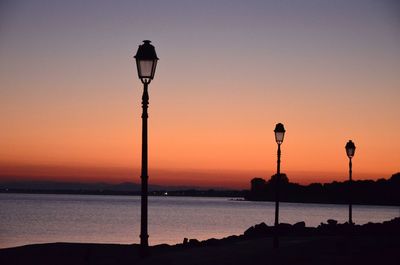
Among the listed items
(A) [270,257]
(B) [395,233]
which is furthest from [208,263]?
(B) [395,233]

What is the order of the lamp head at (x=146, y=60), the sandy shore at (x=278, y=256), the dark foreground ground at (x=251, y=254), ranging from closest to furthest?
the lamp head at (x=146, y=60) < the sandy shore at (x=278, y=256) < the dark foreground ground at (x=251, y=254)

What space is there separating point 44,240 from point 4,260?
4029cm

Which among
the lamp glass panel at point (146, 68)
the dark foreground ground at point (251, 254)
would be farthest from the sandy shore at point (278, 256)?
the lamp glass panel at point (146, 68)

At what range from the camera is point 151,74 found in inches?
573

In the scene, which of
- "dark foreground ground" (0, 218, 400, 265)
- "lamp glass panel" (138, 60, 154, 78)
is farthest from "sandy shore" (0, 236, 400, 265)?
"lamp glass panel" (138, 60, 154, 78)

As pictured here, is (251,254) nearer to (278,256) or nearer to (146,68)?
(278,256)

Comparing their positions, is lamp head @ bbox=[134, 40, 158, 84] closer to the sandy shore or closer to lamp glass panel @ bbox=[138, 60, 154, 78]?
lamp glass panel @ bbox=[138, 60, 154, 78]

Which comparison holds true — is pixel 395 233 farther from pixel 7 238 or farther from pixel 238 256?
pixel 7 238

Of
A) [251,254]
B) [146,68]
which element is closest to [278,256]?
[251,254]

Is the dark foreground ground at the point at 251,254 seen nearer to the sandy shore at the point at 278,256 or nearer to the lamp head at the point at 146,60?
the sandy shore at the point at 278,256

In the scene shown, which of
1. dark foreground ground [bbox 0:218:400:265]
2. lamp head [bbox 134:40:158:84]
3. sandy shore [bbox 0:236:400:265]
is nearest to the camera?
lamp head [bbox 134:40:158:84]

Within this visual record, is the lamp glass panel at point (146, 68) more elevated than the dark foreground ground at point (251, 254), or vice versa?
the lamp glass panel at point (146, 68)

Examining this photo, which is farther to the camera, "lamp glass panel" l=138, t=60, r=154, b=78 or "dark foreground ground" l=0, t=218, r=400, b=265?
"dark foreground ground" l=0, t=218, r=400, b=265

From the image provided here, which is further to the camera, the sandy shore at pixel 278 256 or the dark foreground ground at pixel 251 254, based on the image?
the dark foreground ground at pixel 251 254
